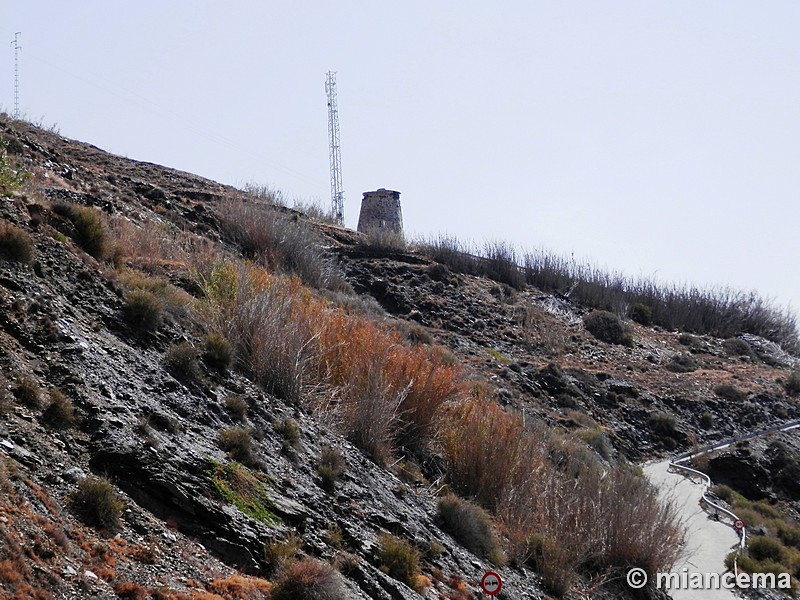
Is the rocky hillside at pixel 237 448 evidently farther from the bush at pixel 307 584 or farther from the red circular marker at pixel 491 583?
the red circular marker at pixel 491 583

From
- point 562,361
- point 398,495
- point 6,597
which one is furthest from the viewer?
point 562,361

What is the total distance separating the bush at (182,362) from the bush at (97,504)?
3500 millimetres

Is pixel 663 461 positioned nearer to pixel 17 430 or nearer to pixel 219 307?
pixel 219 307

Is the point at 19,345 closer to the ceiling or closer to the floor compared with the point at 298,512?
closer to the ceiling

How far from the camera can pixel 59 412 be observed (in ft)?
27.3

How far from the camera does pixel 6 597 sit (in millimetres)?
5680

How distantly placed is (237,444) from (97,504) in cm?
293

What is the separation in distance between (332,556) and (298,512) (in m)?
0.71

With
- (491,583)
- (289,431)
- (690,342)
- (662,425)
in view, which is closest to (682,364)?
(690,342)

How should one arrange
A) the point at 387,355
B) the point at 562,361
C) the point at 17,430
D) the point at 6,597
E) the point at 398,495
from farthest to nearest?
the point at 562,361
the point at 387,355
the point at 398,495
the point at 17,430
the point at 6,597

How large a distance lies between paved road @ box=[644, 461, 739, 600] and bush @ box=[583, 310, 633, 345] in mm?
10233

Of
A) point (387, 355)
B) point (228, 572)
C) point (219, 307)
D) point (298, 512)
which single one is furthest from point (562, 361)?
point (228, 572)

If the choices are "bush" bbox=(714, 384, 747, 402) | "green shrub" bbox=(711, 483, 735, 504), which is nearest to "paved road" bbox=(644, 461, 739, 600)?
"green shrub" bbox=(711, 483, 735, 504)

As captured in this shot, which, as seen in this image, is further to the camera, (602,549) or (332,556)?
(602,549)
